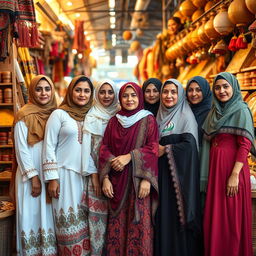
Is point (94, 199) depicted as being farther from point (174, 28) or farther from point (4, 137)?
point (174, 28)

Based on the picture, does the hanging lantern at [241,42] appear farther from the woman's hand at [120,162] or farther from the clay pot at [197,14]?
the woman's hand at [120,162]

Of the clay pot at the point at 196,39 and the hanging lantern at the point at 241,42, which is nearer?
the hanging lantern at the point at 241,42

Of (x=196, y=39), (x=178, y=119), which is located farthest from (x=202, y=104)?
(x=196, y=39)

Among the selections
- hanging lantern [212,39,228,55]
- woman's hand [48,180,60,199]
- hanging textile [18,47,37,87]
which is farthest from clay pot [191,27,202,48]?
woman's hand [48,180,60,199]

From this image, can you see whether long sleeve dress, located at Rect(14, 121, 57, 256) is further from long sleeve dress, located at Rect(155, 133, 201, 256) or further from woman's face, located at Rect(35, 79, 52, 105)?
long sleeve dress, located at Rect(155, 133, 201, 256)

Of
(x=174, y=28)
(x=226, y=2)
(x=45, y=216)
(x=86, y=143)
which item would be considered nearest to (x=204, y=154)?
(x=86, y=143)

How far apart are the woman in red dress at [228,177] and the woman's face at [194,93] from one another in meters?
0.25

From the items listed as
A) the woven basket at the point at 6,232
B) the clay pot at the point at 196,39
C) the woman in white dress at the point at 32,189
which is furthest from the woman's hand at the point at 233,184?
the clay pot at the point at 196,39

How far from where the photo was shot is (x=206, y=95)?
2.78 meters

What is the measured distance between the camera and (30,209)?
2.65 metres

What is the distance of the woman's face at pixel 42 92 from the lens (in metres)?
2.69

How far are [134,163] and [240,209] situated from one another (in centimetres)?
74

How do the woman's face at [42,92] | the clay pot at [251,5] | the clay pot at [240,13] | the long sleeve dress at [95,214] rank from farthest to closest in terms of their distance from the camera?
the clay pot at [240,13] → the clay pot at [251,5] → the woman's face at [42,92] → the long sleeve dress at [95,214]

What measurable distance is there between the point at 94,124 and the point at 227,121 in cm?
91
